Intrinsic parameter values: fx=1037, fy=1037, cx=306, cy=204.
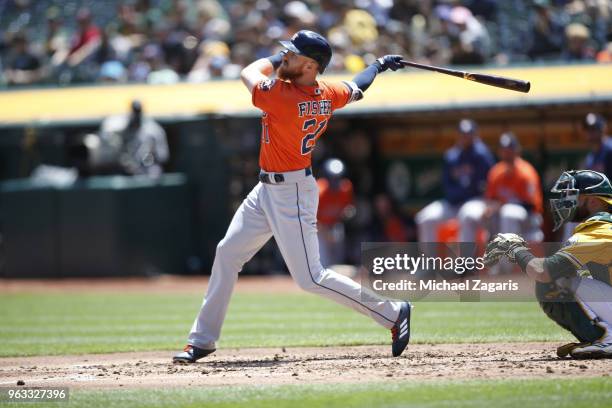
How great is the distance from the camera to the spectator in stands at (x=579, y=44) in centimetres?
1331

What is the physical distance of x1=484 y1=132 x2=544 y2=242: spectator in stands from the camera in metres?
11.8

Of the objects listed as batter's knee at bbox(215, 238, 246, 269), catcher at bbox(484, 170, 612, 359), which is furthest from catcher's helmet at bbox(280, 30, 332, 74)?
catcher at bbox(484, 170, 612, 359)

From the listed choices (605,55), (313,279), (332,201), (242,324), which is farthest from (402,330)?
(605,55)

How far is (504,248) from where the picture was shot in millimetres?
5988

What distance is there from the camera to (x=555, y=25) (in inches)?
542

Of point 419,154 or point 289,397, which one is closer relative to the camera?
point 289,397

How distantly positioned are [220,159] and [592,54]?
5267mm

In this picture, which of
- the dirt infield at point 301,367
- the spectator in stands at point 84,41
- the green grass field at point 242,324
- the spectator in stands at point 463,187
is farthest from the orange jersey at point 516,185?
the spectator in stands at point 84,41

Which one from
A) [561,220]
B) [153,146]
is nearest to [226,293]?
[561,220]

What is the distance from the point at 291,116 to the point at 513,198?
6.16 meters

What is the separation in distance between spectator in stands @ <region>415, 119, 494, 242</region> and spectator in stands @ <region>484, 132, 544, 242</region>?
0.64ft

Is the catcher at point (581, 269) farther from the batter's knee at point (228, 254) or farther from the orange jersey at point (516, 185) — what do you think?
the orange jersey at point (516, 185)

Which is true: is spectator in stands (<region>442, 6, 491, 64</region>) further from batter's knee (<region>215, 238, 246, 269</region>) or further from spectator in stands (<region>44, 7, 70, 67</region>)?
batter's knee (<region>215, 238, 246, 269</region>)

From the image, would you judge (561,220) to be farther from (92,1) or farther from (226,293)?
(92,1)
